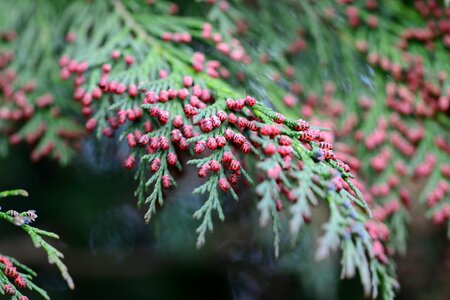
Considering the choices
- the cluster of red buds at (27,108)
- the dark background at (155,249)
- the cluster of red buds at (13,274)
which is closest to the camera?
the cluster of red buds at (13,274)

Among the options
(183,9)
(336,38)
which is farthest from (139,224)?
(336,38)

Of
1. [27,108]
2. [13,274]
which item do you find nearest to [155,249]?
[27,108]

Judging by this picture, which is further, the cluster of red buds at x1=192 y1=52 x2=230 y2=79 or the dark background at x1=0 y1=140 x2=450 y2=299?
the dark background at x1=0 y1=140 x2=450 y2=299

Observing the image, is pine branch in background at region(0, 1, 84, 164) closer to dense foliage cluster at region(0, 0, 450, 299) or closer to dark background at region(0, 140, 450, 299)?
dense foliage cluster at region(0, 0, 450, 299)

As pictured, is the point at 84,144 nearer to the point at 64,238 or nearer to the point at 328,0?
the point at 64,238

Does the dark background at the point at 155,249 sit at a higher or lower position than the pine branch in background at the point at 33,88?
lower

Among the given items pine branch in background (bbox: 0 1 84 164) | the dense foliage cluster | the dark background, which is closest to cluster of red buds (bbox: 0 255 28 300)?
the dense foliage cluster

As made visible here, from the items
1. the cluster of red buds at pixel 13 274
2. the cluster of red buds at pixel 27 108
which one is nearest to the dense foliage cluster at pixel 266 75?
the cluster of red buds at pixel 27 108

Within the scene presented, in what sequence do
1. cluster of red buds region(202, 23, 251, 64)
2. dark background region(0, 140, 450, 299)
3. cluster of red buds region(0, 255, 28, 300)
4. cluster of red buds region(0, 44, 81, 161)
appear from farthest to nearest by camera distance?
dark background region(0, 140, 450, 299) < cluster of red buds region(0, 44, 81, 161) < cluster of red buds region(202, 23, 251, 64) < cluster of red buds region(0, 255, 28, 300)

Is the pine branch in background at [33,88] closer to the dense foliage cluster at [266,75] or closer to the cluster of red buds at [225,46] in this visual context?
the dense foliage cluster at [266,75]

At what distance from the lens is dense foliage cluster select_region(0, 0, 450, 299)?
203cm

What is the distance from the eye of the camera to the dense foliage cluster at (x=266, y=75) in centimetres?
203

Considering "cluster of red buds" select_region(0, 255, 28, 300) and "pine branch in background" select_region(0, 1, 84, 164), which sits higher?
"cluster of red buds" select_region(0, 255, 28, 300)

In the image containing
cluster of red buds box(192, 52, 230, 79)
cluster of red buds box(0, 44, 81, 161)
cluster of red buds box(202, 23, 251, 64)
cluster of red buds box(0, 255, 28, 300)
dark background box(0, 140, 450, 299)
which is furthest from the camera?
dark background box(0, 140, 450, 299)
